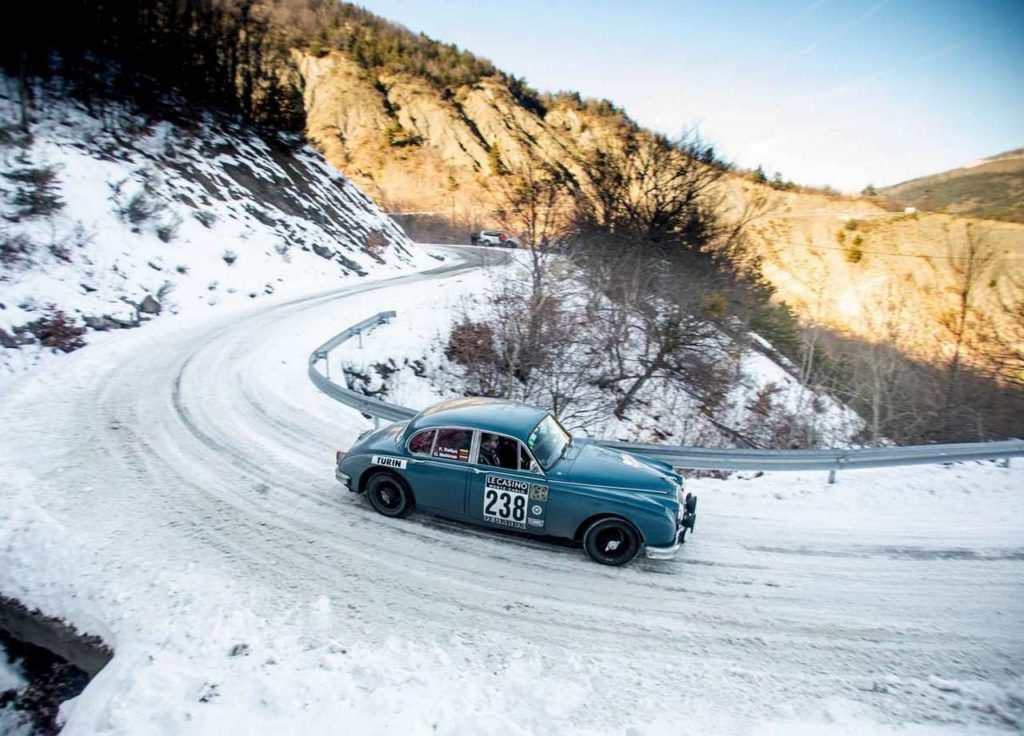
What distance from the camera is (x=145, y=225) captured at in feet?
62.0

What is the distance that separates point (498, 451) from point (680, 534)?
2.24 m

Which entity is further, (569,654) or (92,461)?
Answer: (92,461)

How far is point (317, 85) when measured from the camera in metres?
72.0

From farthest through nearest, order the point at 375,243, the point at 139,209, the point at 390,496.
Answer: the point at 375,243 < the point at 139,209 < the point at 390,496

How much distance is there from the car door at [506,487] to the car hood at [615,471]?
1.24 feet

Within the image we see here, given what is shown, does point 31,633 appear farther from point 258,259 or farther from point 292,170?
point 292,170

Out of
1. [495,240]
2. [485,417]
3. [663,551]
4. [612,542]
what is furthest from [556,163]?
[663,551]

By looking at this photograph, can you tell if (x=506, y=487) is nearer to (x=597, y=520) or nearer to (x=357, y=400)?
(x=597, y=520)

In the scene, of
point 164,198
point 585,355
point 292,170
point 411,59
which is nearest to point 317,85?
point 411,59

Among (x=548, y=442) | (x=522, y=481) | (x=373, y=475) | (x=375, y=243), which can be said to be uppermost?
(x=375, y=243)

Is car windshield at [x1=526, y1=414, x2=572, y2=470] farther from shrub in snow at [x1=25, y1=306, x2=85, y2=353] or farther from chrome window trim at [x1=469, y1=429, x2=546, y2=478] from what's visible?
shrub in snow at [x1=25, y1=306, x2=85, y2=353]

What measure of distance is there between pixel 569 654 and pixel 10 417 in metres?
9.51

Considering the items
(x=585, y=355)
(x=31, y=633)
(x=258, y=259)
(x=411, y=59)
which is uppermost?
(x=411, y=59)

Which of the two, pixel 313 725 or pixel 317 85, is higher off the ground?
pixel 317 85
